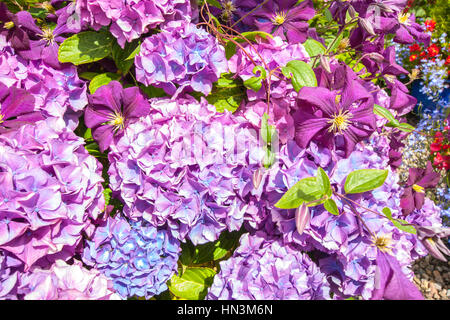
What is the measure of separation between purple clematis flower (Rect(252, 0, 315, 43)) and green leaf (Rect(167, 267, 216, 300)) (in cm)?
84

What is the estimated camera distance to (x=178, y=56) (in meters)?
1.01

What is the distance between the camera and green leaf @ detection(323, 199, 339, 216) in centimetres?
86

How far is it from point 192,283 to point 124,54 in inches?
30.6

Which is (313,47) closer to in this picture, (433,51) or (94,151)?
(94,151)

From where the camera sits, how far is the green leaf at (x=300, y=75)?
0.97 metres

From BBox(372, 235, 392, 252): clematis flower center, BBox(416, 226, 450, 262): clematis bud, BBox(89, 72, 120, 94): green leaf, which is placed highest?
BBox(89, 72, 120, 94): green leaf

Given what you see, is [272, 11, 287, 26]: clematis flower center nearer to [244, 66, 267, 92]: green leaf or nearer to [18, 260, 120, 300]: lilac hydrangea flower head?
[244, 66, 267, 92]: green leaf

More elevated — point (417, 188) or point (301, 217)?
point (301, 217)

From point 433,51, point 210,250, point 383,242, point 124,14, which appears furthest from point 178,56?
point 433,51

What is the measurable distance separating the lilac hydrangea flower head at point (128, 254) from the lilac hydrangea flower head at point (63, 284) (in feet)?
0.23

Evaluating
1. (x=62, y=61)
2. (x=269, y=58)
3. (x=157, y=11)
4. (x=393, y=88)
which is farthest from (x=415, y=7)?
(x=62, y=61)

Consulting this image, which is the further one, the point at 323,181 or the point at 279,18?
the point at 279,18

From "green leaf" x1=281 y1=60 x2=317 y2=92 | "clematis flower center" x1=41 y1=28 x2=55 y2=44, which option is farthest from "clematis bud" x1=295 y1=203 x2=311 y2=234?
Answer: "clematis flower center" x1=41 y1=28 x2=55 y2=44
